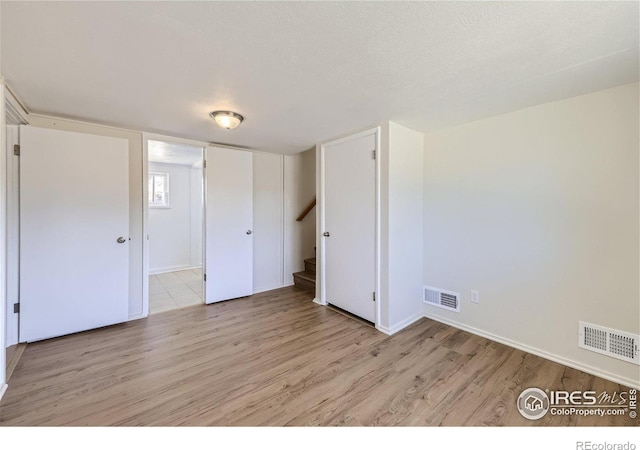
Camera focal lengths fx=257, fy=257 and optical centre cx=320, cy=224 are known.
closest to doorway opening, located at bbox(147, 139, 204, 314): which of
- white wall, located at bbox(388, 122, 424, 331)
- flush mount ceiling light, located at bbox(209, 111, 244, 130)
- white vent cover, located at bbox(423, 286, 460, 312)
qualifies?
flush mount ceiling light, located at bbox(209, 111, 244, 130)

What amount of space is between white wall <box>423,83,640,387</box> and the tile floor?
129 inches

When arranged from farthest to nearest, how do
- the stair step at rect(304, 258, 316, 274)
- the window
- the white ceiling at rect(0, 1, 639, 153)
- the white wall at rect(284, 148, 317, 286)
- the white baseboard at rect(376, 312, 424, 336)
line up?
the window → the white wall at rect(284, 148, 317, 286) → the stair step at rect(304, 258, 316, 274) → the white baseboard at rect(376, 312, 424, 336) → the white ceiling at rect(0, 1, 639, 153)

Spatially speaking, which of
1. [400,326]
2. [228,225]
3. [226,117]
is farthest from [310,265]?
[226,117]

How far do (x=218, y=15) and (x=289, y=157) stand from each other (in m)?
3.03

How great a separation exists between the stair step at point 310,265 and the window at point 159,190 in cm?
317

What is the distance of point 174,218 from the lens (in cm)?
531

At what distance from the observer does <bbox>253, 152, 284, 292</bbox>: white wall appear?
390cm

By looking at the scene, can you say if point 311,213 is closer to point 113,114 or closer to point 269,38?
point 113,114

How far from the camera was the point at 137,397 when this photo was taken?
65.1 inches

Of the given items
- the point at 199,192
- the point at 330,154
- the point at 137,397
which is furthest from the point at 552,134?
the point at 199,192

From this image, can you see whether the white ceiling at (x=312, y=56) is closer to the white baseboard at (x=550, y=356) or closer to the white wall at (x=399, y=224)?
the white wall at (x=399, y=224)

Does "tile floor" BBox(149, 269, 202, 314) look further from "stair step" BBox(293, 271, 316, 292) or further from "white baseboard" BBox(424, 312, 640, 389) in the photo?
"white baseboard" BBox(424, 312, 640, 389)

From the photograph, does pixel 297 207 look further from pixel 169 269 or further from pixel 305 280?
pixel 169 269

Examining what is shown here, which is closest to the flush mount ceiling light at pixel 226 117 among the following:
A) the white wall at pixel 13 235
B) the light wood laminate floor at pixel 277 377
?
the white wall at pixel 13 235
